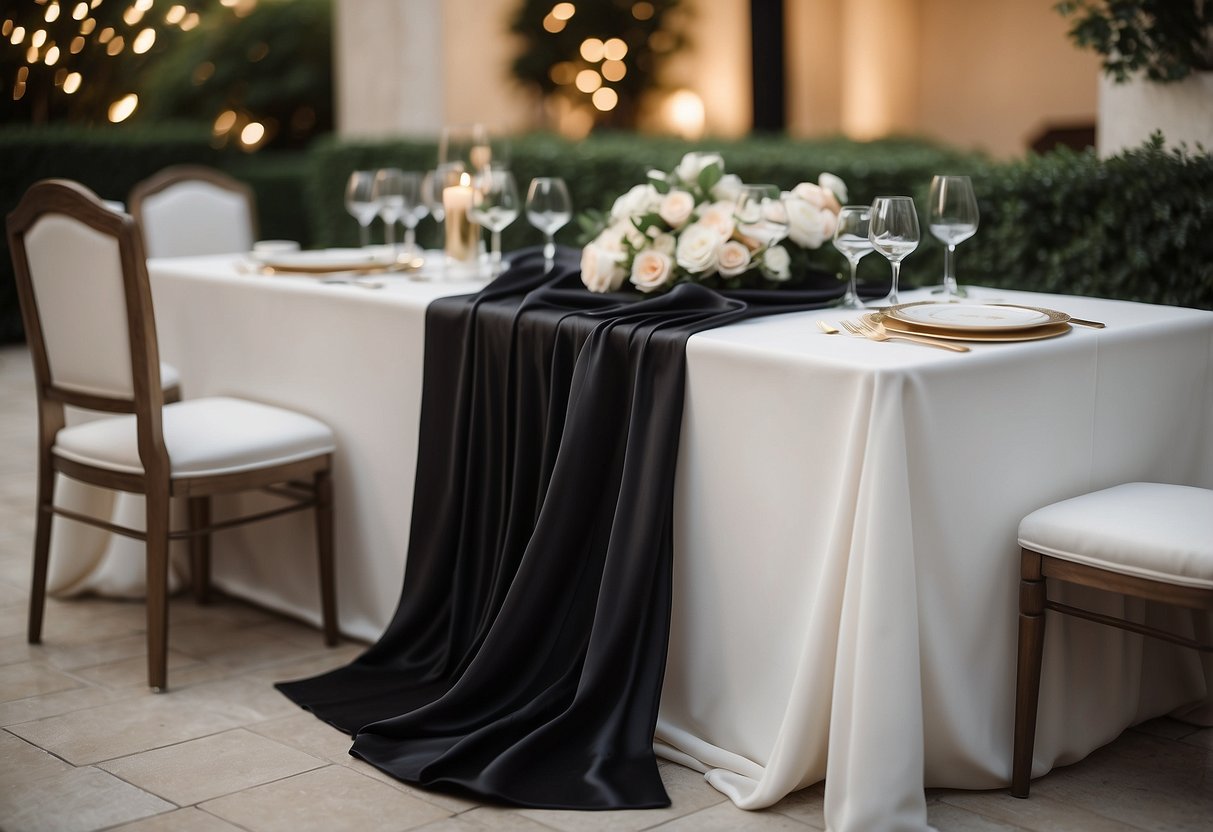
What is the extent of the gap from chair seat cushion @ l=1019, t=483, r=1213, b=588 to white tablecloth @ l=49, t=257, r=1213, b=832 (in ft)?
0.35

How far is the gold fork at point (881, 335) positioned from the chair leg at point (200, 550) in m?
2.07

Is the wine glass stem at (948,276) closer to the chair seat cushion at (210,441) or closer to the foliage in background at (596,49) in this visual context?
the chair seat cushion at (210,441)

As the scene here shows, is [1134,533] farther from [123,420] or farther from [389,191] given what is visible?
[123,420]

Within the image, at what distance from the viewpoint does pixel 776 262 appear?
3.13m

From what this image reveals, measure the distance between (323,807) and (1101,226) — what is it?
2.41 m

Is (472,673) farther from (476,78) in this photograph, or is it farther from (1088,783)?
(476,78)

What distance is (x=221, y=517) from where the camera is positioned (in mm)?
4055

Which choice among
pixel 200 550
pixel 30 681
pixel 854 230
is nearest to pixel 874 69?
pixel 200 550

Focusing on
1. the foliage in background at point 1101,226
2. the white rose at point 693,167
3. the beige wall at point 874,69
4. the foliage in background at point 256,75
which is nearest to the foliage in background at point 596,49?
the beige wall at point 874,69

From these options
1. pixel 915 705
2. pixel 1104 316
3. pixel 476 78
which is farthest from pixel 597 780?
pixel 476 78

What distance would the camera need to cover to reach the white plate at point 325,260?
381 cm

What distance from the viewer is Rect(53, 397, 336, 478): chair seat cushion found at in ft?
10.8

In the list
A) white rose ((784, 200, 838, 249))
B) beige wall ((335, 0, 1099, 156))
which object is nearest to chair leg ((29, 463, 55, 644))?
white rose ((784, 200, 838, 249))

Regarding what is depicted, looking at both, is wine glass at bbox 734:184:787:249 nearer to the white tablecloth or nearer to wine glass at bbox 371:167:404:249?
the white tablecloth
